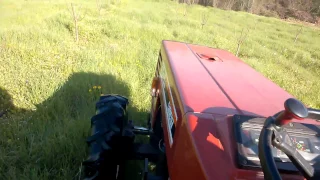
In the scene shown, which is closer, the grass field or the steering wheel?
the steering wheel

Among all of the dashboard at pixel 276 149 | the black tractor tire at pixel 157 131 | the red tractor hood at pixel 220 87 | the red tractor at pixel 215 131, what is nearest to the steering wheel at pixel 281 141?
the red tractor at pixel 215 131

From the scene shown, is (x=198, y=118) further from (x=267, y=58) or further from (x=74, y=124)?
(x=267, y=58)

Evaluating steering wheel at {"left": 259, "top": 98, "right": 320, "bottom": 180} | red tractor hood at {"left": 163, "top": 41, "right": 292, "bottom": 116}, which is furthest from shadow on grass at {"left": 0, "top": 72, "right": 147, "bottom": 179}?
steering wheel at {"left": 259, "top": 98, "right": 320, "bottom": 180}

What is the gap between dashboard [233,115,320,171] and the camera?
0.81 metres

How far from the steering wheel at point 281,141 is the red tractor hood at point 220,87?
45cm

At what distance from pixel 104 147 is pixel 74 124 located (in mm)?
1061

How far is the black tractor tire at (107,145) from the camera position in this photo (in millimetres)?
1638

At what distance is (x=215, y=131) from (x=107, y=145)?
0.91 m

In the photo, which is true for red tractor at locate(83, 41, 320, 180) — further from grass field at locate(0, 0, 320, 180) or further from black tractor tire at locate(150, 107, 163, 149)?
grass field at locate(0, 0, 320, 180)

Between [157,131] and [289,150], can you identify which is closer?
[289,150]

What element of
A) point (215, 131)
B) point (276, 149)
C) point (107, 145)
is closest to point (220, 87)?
point (215, 131)

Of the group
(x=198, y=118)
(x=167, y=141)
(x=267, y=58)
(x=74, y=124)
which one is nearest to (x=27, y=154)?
(x=74, y=124)

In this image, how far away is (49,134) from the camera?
98.3 inches

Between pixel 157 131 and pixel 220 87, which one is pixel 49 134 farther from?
pixel 220 87
